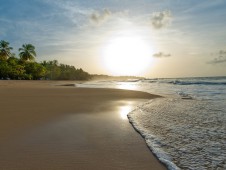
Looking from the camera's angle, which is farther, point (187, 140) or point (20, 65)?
point (20, 65)

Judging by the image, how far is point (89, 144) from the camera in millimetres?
5480

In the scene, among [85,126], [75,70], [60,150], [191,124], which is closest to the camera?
[60,150]

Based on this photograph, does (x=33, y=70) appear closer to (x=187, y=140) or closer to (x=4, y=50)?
(x=4, y=50)

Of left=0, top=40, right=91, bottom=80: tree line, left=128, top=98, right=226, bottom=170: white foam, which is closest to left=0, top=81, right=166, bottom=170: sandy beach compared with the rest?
left=128, top=98, right=226, bottom=170: white foam

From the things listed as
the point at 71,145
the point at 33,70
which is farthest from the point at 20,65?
the point at 71,145

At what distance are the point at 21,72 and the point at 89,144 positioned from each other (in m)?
71.9

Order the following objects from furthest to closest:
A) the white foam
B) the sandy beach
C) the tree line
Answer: the tree line, the white foam, the sandy beach

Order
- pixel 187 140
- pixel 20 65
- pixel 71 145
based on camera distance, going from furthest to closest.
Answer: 1. pixel 20 65
2. pixel 187 140
3. pixel 71 145

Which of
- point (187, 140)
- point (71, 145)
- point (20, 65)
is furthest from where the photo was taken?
point (20, 65)

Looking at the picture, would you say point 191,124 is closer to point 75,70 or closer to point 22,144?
point 22,144

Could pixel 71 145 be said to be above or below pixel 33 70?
below

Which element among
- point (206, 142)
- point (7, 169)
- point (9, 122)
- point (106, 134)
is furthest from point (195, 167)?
point (9, 122)

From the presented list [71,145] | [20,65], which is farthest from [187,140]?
[20,65]

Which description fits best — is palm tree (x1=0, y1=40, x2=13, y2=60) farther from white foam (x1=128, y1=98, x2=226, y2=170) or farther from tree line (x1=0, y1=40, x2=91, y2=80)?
white foam (x1=128, y1=98, x2=226, y2=170)
